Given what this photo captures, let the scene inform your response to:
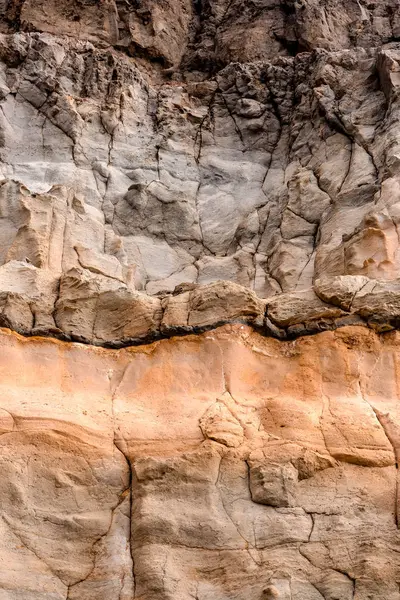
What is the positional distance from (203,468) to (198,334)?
5.32ft

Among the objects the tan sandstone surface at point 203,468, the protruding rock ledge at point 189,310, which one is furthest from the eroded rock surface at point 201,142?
the tan sandstone surface at point 203,468

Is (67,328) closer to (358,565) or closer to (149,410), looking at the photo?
(149,410)

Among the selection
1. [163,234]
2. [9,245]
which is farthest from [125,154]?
[9,245]

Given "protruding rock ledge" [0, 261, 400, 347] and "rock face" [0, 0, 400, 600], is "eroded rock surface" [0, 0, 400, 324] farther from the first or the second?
"protruding rock ledge" [0, 261, 400, 347]

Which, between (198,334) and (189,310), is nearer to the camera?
(198,334)

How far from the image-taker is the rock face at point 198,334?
955cm

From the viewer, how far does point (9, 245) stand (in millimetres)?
13188

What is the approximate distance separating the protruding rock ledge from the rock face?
0.02 m

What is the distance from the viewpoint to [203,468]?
9984 millimetres

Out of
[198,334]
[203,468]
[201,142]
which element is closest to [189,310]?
[198,334]

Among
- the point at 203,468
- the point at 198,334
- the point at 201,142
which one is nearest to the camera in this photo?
the point at 203,468

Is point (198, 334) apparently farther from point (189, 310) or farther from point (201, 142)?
point (201, 142)

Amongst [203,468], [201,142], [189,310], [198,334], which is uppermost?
[201,142]

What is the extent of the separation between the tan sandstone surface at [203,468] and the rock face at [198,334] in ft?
0.07
